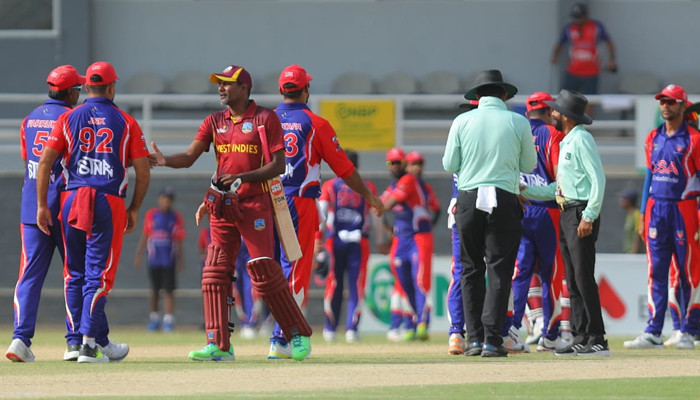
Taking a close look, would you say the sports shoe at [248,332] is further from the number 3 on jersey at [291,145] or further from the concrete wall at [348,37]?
the concrete wall at [348,37]

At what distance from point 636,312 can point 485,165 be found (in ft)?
24.8

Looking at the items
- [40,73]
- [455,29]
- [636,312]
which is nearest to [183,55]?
[40,73]

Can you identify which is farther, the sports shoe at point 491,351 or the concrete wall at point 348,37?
the concrete wall at point 348,37

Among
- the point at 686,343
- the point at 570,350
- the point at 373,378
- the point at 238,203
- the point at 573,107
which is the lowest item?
the point at 686,343

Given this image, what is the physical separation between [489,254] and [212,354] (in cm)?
238

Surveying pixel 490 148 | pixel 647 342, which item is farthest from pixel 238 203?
pixel 647 342

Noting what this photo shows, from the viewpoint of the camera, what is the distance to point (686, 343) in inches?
559

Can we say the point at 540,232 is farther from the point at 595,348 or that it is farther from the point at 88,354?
the point at 88,354

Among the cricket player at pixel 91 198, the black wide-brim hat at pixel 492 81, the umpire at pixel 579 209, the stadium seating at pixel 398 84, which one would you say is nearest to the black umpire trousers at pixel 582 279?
the umpire at pixel 579 209

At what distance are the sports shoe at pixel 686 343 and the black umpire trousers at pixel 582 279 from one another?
79.8 inches

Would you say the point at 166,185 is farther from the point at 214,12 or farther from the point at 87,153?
the point at 87,153

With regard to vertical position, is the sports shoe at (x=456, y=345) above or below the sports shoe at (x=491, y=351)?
below

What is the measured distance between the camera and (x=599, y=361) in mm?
11602

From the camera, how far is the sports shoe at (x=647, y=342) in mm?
14109
